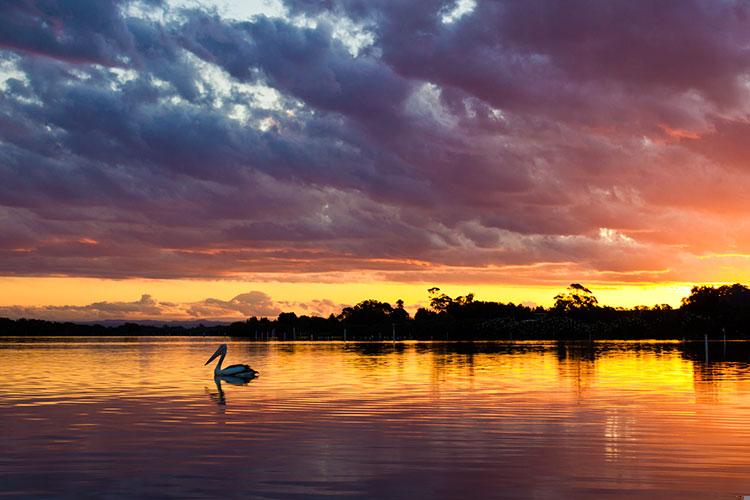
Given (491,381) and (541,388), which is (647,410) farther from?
(491,381)

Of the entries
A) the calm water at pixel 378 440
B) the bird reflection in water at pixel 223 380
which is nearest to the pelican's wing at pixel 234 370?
the bird reflection in water at pixel 223 380

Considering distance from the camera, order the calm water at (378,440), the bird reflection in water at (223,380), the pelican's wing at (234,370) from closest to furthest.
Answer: the calm water at (378,440) → the bird reflection in water at (223,380) → the pelican's wing at (234,370)

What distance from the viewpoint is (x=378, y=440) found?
81.3 ft

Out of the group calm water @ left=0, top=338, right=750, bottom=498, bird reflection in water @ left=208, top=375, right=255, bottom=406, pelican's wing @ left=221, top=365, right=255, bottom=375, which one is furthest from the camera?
pelican's wing @ left=221, top=365, right=255, bottom=375

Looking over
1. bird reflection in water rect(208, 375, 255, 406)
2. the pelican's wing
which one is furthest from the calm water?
the pelican's wing

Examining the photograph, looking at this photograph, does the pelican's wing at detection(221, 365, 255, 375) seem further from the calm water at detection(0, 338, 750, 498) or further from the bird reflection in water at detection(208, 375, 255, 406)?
the calm water at detection(0, 338, 750, 498)

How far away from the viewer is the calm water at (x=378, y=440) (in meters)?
18.1

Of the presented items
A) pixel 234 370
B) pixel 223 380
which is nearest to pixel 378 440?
pixel 223 380

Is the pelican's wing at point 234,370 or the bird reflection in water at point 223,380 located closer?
the bird reflection in water at point 223,380

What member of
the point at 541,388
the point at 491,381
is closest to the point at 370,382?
the point at 491,381

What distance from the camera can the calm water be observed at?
18.1 metres

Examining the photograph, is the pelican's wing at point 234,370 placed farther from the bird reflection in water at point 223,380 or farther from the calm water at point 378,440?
the calm water at point 378,440

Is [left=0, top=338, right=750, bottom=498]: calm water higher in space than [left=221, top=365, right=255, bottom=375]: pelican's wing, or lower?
lower

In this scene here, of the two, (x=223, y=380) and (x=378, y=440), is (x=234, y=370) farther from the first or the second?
(x=378, y=440)
